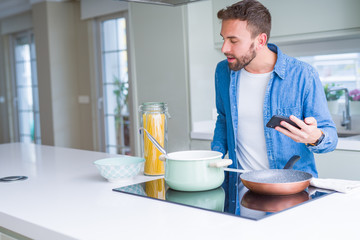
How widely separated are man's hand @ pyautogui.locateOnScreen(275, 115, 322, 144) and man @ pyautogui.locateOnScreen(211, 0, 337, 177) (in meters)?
0.25

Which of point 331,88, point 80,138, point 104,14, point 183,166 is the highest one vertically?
point 104,14

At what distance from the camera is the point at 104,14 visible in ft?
17.7

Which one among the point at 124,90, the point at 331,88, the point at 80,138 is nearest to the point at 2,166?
the point at 331,88

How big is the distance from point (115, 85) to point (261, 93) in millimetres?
3942

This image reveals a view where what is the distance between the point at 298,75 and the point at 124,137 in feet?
13.3

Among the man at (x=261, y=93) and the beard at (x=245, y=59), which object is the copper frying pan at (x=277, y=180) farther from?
the beard at (x=245, y=59)

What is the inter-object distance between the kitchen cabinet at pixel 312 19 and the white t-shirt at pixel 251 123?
0.98 metres

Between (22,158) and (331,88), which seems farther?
(331,88)

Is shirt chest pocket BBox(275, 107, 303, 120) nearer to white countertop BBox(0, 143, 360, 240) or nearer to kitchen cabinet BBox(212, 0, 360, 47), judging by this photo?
white countertop BBox(0, 143, 360, 240)

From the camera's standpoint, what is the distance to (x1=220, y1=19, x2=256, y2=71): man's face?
72.3 inches

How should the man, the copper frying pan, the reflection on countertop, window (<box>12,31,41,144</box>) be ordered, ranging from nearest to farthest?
the copper frying pan, the man, the reflection on countertop, window (<box>12,31,41,144</box>)

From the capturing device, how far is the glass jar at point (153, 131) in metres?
1.71

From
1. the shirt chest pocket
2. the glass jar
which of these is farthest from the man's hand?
the glass jar

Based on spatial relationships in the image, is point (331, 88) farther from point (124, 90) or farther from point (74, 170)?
point (124, 90)
